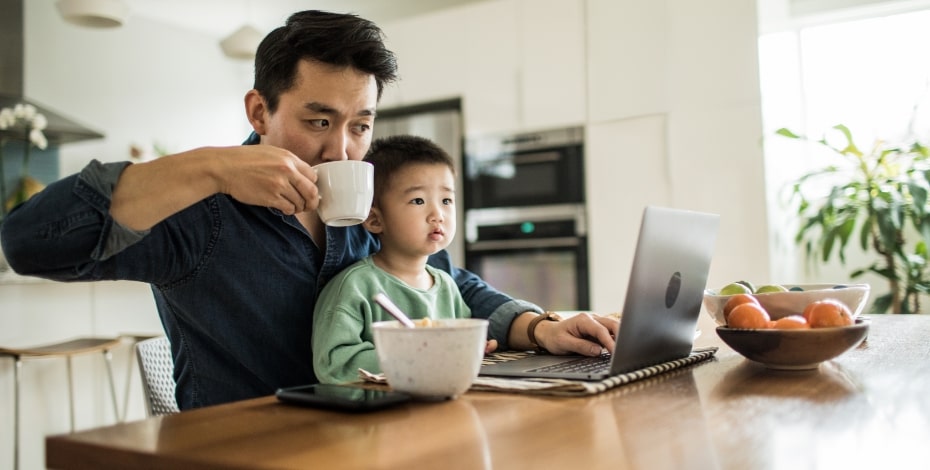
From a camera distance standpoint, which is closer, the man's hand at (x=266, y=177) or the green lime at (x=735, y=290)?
the man's hand at (x=266, y=177)

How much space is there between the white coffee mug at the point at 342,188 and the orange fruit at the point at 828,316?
575 millimetres

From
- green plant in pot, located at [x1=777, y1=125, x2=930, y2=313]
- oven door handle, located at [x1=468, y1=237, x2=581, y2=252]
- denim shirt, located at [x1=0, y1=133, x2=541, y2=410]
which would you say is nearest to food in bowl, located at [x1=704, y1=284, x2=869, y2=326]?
denim shirt, located at [x1=0, y1=133, x2=541, y2=410]

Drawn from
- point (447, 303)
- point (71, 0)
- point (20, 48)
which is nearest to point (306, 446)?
point (447, 303)

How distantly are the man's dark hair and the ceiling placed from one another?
11.4 feet

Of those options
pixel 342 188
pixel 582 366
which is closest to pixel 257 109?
pixel 342 188

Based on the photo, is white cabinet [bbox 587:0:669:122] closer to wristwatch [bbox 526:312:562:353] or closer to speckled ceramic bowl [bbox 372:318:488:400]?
wristwatch [bbox 526:312:562:353]

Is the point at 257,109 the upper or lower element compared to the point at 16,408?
upper

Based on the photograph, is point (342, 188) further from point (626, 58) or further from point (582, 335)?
point (626, 58)

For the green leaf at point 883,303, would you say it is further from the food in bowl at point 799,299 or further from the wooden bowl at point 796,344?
the wooden bowl at point 796,344

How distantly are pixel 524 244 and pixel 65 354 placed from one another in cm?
215

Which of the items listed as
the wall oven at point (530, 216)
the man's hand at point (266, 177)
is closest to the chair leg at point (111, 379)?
the wall oven at point (530, 216)

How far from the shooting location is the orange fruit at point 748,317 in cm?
89

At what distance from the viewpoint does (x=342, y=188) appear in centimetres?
94

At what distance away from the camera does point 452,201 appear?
141 cm
